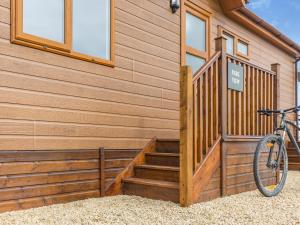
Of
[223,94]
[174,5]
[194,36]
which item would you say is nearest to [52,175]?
[223,94]

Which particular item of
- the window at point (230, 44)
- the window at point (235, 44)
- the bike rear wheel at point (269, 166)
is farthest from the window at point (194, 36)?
the bike rear wheel at point (269, 166)

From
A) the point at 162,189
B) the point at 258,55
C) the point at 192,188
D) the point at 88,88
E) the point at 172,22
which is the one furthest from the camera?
the point at 258,55

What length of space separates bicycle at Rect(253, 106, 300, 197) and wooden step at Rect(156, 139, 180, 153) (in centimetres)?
98

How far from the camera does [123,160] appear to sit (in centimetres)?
391

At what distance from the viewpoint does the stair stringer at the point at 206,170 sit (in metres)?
3.20

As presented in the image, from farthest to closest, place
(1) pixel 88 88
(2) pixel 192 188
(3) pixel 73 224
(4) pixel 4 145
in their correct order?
(1) pixel 88 88, (2) pixel 192 188, (4) pixel 4 145, (3) pixel 73 224

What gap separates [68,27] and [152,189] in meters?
1.86

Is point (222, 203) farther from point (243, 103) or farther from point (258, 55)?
point (258, 55)

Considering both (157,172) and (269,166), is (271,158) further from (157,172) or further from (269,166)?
(157,172)

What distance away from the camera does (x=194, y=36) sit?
5.50 m

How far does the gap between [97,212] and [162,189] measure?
2.40ft

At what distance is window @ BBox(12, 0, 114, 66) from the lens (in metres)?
3.06

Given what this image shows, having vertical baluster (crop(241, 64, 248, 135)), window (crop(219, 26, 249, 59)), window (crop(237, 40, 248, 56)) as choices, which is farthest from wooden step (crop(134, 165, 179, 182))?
window (crop(237, 40, 248, 56))

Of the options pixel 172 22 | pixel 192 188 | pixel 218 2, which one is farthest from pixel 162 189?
pixel 218 2
